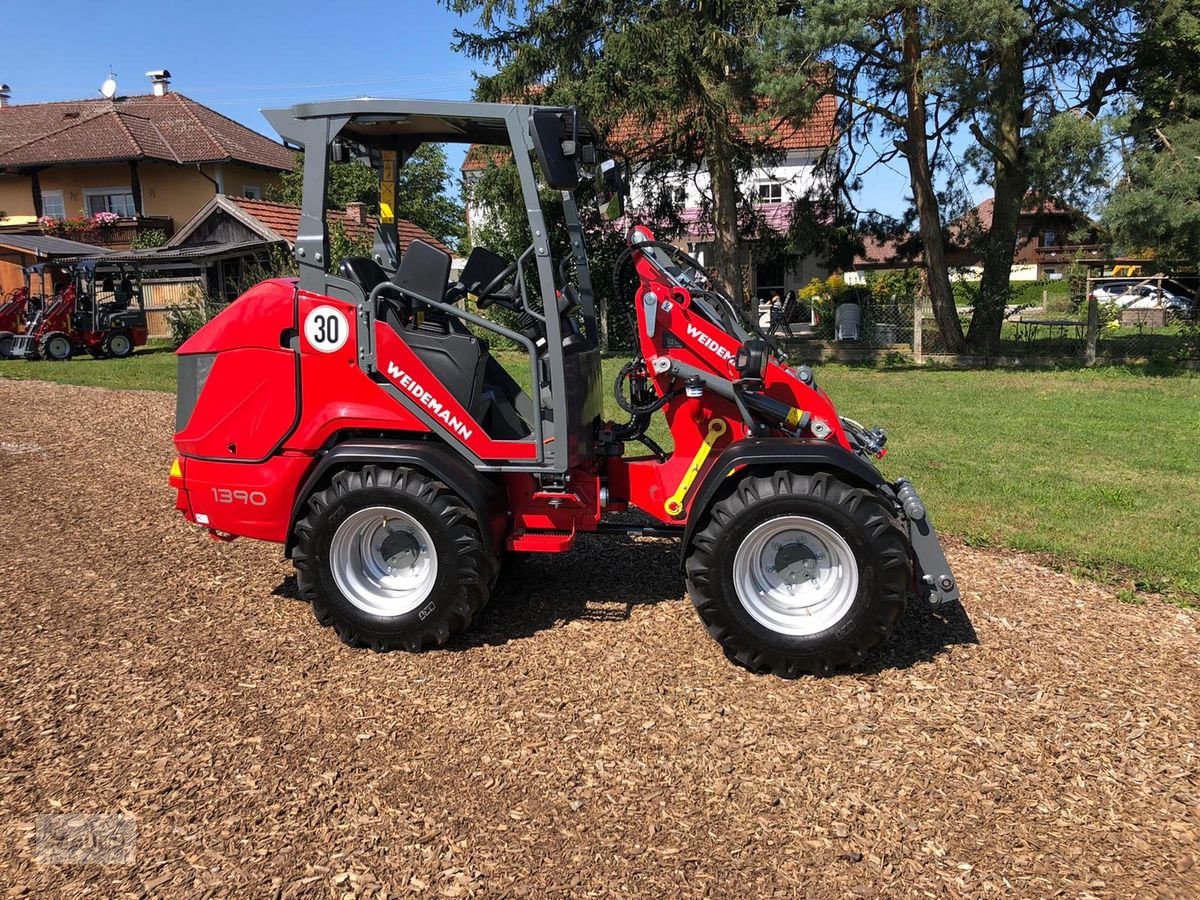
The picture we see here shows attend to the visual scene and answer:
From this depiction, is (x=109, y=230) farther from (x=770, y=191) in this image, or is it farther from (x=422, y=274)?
(x=422, y=274)

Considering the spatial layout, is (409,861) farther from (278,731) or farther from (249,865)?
(278,731)

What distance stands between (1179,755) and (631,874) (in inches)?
87.2

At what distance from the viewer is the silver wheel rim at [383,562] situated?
4.44m

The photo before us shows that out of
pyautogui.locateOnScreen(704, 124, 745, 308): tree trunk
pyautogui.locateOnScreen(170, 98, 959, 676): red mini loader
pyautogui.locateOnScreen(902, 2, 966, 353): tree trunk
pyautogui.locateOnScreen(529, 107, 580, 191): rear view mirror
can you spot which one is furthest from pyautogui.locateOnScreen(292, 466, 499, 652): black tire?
pyautogui.locateOnScreen(902, 2, 966, 353): tree trunk

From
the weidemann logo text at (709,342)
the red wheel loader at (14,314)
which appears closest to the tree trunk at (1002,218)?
the weidemann logo text at (709,342)

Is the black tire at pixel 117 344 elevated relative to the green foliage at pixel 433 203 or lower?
lower

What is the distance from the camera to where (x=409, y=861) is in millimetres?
2965

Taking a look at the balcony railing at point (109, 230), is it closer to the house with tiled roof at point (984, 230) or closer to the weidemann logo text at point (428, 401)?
the house with tiled roof at point (984, 230)

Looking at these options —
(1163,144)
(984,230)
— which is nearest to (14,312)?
(984,230)

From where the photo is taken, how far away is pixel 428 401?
4477 millimetres

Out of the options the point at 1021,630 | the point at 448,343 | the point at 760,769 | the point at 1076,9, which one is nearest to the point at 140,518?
the point at 448,343

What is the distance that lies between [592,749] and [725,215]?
48.4 feet

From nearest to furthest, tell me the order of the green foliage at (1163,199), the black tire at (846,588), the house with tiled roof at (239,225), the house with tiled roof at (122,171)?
the black tire at (846,588)
the green foliage at (1163,199)
the house with tiled roof at (239,225)
the house with tiled roof at (122,171)

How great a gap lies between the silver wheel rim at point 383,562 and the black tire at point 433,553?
0.13 ft
